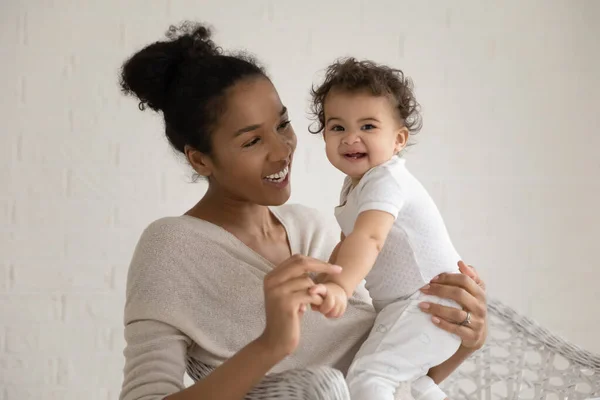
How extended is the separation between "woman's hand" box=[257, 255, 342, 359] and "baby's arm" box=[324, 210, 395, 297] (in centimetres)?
5

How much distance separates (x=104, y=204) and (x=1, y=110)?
43 centimetres

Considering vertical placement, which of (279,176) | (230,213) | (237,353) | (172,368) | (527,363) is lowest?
(527,363)

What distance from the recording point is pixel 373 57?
3045 mm

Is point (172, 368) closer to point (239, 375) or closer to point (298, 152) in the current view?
point (239, 375)

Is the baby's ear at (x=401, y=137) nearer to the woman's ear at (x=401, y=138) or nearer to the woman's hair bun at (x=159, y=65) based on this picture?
the woman's ear at (x=401, y=138)

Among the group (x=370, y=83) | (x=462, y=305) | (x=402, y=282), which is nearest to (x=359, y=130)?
(x=370, y=83)

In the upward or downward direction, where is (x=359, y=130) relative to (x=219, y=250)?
upward

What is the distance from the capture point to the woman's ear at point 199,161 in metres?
1.86

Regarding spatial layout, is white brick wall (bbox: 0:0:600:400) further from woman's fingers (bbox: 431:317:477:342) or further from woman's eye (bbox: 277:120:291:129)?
woman's fingers (bbox: 431:317:477:342)

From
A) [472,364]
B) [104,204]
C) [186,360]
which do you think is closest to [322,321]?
[186,360]

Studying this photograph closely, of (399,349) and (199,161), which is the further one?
(199,161)

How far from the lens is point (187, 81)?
72.2 inches

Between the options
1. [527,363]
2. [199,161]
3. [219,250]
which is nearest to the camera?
[219,250]

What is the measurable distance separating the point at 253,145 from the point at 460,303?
1.82 ft
